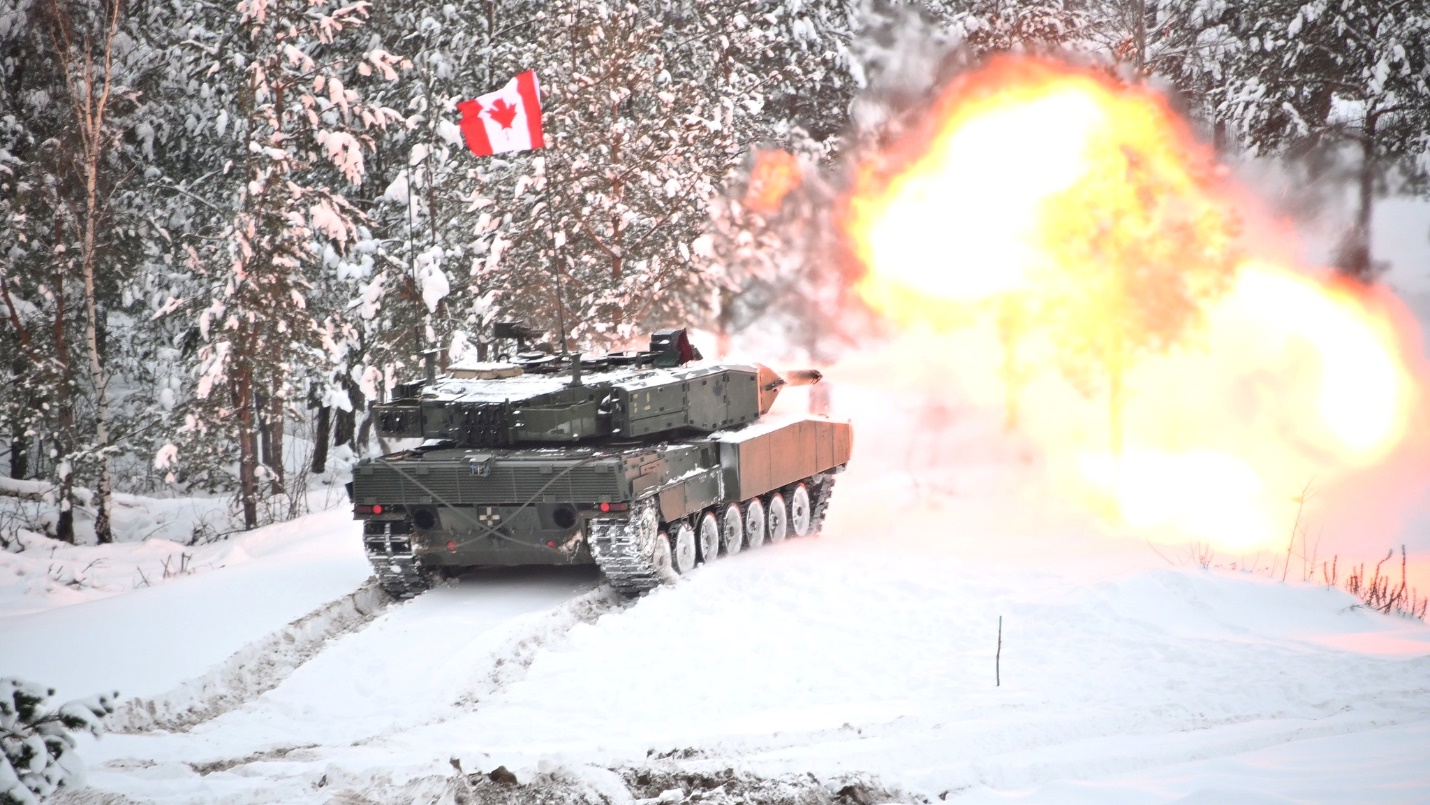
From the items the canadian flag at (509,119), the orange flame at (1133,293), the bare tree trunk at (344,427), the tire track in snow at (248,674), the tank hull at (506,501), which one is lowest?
the tire track in snow at (248,674)

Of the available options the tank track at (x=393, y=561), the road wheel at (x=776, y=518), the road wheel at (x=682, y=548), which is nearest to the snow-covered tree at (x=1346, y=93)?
the road wheel at (x=776, y=518)

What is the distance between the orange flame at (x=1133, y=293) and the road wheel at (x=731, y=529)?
18.9 ft

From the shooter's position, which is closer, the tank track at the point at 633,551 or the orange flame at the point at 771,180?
the tank track at the point at 633,551

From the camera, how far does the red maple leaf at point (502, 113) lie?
18.0 metres

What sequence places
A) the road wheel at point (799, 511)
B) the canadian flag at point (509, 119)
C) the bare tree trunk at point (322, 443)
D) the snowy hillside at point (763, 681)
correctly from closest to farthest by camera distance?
the snowy hillside at point (763, 681) < the road wheel at point (799, 511) < the canadian flag at point (509, 119) < the bare tree trunk at point (322, 443)

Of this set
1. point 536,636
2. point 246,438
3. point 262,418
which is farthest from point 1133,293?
point 262,418

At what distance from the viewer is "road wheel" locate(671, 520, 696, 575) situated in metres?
13.5

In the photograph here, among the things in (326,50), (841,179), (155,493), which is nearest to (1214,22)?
(841,179)

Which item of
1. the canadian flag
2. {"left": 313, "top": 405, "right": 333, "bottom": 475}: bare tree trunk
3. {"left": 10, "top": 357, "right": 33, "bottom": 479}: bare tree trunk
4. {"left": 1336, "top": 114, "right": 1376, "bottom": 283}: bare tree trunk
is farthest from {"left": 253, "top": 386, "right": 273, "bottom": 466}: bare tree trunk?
{"left": 1336, "top": 114, "right": 1376, "bottom": 283}: bare tree trunk

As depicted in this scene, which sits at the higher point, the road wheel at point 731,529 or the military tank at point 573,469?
the military tank at point 573,469

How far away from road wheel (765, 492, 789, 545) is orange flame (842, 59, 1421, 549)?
4711mm

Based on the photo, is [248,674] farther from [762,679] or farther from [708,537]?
[708,537]

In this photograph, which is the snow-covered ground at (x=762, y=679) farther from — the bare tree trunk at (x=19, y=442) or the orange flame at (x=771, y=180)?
the orange flame at (x=771, y=180)

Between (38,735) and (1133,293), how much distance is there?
16.7m
